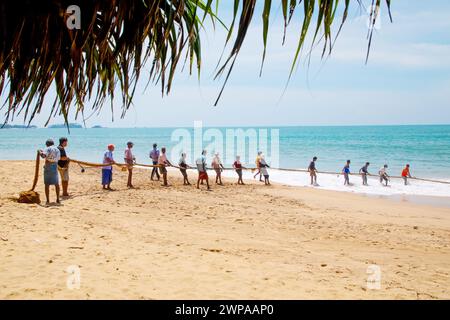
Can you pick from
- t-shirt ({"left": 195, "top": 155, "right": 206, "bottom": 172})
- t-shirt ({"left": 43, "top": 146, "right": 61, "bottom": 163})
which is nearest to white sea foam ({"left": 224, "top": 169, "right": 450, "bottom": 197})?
t-shirt ({"left": 195, "top": 155, "right": 206, "bottom": 172})

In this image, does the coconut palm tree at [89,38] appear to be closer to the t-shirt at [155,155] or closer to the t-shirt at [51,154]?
the t-shirt at [51,154]

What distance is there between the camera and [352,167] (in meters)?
45.0

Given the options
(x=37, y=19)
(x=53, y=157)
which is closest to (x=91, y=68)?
(x=37, y=19)

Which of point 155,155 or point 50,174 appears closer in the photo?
point 50,174

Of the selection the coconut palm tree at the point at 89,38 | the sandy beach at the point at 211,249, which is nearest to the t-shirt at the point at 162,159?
the sandy beach at the point at 211,249

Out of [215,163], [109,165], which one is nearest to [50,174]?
[109,165]

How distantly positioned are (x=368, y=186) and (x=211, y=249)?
16891 mm

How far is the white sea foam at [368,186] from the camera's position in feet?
67.5

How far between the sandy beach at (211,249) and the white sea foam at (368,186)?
22.2 feet

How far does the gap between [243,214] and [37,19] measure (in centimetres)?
1043

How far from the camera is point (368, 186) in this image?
22312mm

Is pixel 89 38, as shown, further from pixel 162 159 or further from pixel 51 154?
pixel 162 159

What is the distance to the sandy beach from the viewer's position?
203 inches
